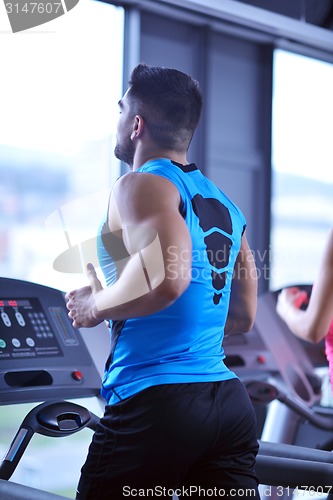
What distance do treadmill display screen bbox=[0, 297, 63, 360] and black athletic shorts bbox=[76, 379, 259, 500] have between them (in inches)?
24.4

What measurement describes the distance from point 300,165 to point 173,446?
12.1 feet

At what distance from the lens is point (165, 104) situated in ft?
5.28

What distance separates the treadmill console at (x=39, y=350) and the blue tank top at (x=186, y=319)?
55cm

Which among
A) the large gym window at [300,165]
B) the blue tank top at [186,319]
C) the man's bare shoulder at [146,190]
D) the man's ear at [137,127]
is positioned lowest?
the large gym window at [300,165]

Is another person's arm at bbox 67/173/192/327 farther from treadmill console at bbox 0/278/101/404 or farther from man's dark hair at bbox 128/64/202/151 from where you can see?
treadmill console at bbox 0/278/101/404

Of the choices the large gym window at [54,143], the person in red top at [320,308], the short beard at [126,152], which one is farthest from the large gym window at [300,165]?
the short beard at [126,152]

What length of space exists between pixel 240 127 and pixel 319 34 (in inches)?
33.1

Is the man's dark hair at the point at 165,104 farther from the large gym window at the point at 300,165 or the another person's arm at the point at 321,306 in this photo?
the large gym window at the point at 300,165

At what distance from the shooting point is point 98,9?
3.88m

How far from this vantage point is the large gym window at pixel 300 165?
4676 mm

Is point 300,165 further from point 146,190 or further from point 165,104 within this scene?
point 146,190

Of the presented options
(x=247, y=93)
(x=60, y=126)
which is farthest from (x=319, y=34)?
(x=60, y=126)

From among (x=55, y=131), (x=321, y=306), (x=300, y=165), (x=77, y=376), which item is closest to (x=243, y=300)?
(x=321, y=306)

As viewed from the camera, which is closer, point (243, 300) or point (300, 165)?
point (243, 300)
